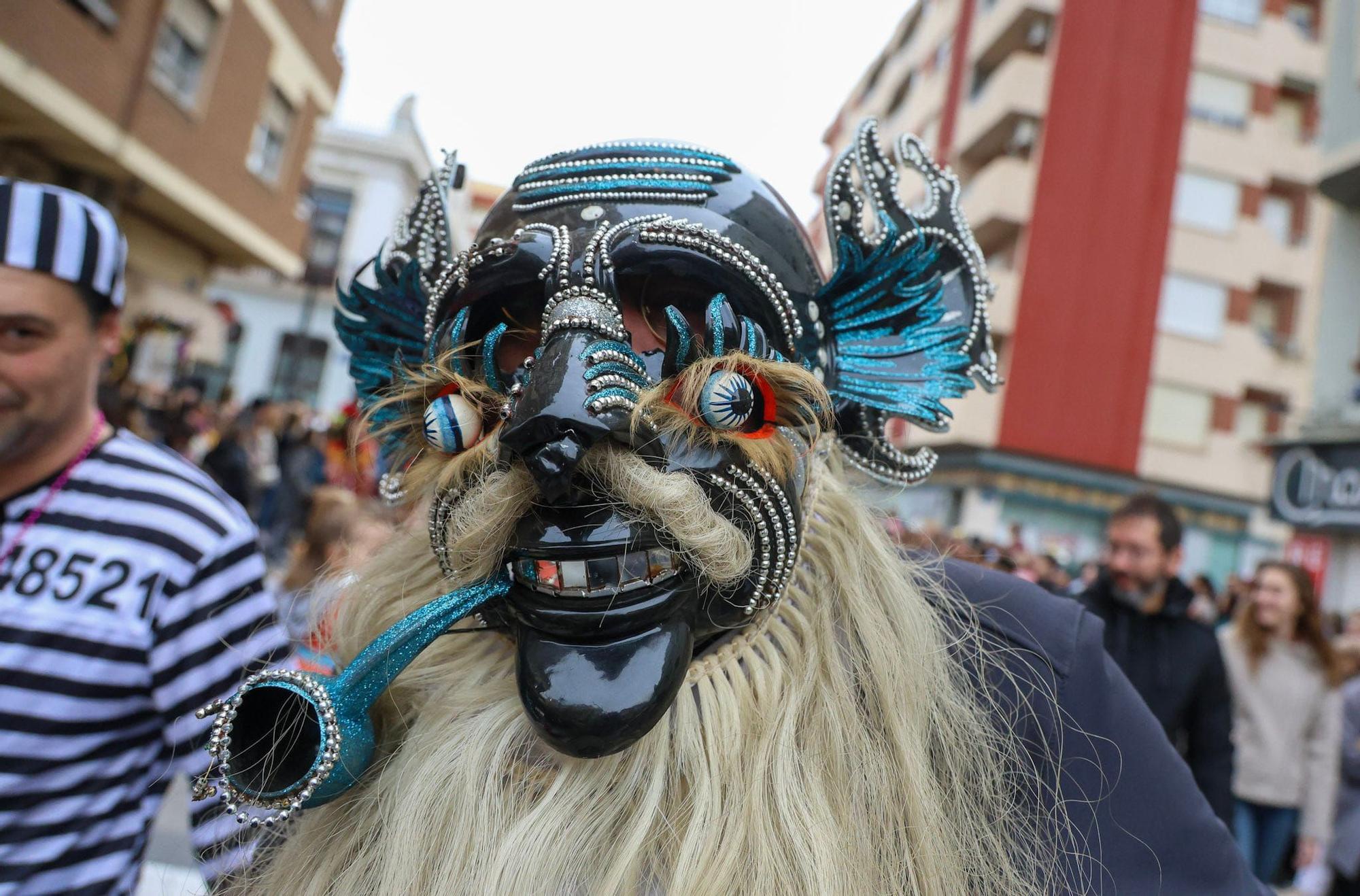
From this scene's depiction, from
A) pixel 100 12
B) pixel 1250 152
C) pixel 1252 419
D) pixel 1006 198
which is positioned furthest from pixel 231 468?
pixel 1250 152

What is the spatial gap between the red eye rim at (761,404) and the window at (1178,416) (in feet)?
53.5

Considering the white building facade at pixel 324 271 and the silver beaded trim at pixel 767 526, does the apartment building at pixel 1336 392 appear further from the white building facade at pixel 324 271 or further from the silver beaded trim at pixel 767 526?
the white building facade at pixel 324 271

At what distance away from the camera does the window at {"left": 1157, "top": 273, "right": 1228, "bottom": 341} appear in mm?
15273

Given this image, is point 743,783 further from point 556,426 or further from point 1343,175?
point 1343,175

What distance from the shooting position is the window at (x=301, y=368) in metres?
24.2

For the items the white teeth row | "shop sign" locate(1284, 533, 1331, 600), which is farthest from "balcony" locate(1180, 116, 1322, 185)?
the white teeth row

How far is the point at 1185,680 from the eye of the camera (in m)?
2.77

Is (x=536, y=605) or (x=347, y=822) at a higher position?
(x=536, y=605)

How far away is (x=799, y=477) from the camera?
40.0 inches

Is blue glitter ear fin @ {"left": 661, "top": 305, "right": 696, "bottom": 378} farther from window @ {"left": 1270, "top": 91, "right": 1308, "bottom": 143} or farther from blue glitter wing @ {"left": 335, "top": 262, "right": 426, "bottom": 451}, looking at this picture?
window @ {"left": 1270, "top": 91, "right": 1308, "bottom": 143}

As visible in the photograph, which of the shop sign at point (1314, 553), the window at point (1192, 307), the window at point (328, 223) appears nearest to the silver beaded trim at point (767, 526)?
the shop sign at point (1314, 553)

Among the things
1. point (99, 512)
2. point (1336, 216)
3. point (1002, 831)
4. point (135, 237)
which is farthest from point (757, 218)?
point (1336, 216)

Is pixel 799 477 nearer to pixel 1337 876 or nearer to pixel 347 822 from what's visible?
pixel 347 822

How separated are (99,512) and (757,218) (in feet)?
3.60
